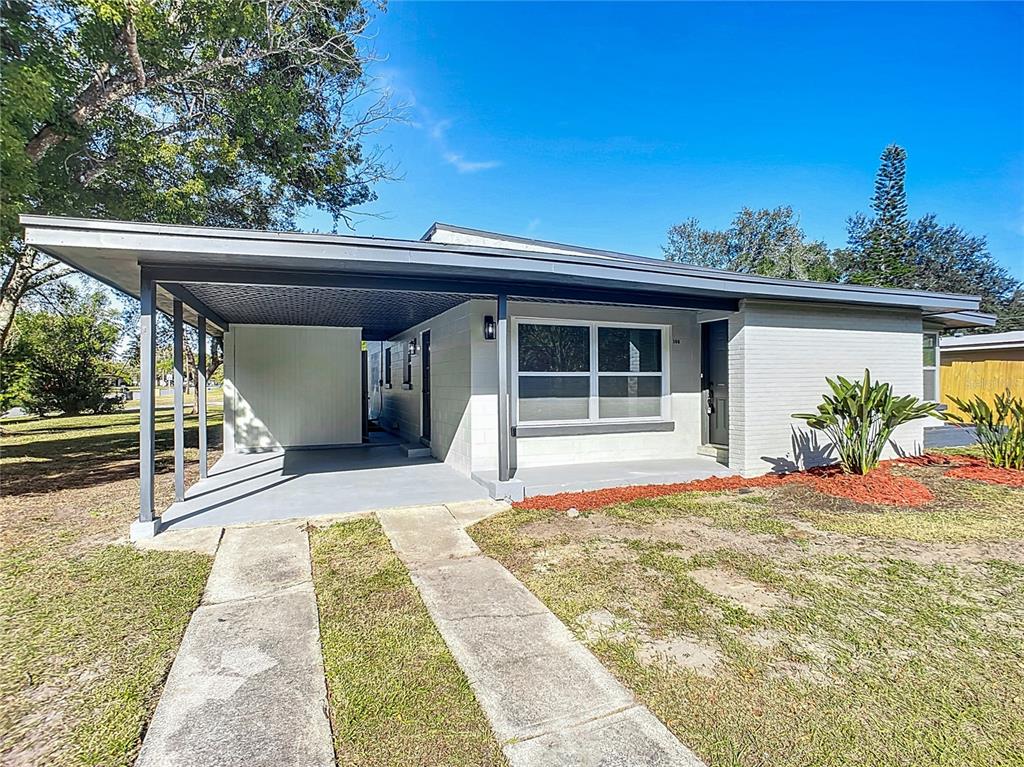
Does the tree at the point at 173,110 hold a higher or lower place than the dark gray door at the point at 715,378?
higher

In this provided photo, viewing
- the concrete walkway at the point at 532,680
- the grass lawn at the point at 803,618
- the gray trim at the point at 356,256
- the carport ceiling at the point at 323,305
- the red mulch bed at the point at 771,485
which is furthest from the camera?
the carport ceiling at the point at 323,305

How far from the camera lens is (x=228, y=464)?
345 inches

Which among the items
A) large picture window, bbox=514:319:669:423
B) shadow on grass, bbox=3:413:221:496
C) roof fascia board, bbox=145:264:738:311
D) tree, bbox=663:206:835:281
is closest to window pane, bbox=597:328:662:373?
large picture window, bbox=514:319:669:423

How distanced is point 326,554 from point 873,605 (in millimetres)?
4080

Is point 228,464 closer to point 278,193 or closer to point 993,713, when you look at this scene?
point 278,193

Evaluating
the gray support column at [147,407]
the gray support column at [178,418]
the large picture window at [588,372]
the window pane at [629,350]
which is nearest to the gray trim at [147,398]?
the gray support column at [147,407]

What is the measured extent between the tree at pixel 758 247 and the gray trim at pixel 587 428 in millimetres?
28602

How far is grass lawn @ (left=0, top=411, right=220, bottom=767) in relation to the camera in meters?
2.17

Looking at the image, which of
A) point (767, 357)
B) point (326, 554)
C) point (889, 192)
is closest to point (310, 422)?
point (326, 554)

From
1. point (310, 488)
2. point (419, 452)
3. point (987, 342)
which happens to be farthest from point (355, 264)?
point (987, 342)

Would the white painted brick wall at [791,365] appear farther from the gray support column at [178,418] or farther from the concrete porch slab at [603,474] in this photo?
the gray support column at [178,418]

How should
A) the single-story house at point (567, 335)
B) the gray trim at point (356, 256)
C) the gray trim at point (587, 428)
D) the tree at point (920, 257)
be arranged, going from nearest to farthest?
1. the gray trim at point (356, 256)
2. the single-story house at point (567, 335)
3. the gray trim at point (587, 428)
4. the tree at point (920, 257)

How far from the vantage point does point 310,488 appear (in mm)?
6719

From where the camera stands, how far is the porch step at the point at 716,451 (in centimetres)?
796
